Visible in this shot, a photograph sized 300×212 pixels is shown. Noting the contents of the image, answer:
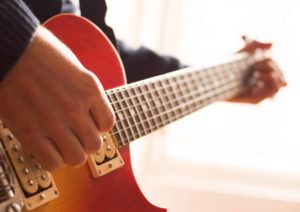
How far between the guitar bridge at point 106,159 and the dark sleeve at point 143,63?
346mm

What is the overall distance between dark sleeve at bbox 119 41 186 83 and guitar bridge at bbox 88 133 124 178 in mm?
346

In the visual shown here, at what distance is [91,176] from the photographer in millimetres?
515

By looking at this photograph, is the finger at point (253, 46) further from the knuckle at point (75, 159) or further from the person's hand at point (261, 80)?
the knuckle at point (75, 159)

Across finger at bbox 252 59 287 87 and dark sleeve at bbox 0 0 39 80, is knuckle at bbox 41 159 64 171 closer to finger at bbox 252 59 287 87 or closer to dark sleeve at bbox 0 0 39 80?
dark sleeve at bbox 0 0 39 80

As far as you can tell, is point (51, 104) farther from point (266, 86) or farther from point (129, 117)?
point (266, 86)

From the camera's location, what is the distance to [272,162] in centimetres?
112

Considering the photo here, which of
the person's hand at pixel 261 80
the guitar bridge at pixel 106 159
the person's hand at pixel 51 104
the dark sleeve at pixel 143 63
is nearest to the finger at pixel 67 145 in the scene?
the person's hand at pixel 51 104

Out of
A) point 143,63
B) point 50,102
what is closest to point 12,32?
point 50,102

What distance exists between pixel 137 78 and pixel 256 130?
0.42 metres

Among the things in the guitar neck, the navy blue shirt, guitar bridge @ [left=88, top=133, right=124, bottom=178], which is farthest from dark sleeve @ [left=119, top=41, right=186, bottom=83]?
guitar bridge @ [left=88, top=133, right=124, bottom=178]

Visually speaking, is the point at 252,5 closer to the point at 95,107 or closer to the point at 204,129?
the point at 204,129

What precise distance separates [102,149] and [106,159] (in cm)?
1

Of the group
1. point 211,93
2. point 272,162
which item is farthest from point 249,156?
point 211,93

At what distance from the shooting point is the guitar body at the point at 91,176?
0.48 m
